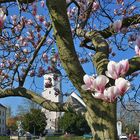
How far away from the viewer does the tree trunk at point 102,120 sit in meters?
3.06

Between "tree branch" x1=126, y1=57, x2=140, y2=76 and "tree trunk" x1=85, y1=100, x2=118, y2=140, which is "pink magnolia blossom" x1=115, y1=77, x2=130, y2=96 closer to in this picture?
"tree trunk" x1=85, y1=100, x2=118, y2=140

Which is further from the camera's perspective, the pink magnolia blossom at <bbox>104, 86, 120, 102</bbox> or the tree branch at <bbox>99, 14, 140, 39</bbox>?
the tree branch at <bbox>99, 14, 140, 39</bbox>

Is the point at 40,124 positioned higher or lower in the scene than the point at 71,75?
higher

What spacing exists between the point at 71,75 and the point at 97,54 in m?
0.37

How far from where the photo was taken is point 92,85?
2500mm

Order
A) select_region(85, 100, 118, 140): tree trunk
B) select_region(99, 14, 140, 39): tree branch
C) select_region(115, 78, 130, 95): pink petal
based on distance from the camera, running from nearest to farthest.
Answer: select_region(115, 78, 130, 95): pink petal < select_region(85, 100, 118, 140): tree trunk < select_region(99, 14, 140, 39): tree branch

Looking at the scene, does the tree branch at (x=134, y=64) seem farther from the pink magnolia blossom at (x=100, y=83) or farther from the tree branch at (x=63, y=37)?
the pink magnolia blossom at (x=100, y=83)

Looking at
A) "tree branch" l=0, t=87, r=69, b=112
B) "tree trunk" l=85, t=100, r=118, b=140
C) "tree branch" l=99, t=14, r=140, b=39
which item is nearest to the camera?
"tree trunk" l=85, t=100, r=118, b=140

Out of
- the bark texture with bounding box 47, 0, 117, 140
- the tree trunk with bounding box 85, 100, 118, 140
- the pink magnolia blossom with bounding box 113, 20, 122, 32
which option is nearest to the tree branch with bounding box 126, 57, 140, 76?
the bark texture with bounding box 47, 0, 117, 140

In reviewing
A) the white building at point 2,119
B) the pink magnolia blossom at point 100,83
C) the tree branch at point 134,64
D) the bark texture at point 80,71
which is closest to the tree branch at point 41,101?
the bark texture at point 80,71

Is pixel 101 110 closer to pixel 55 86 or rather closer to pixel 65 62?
pixel 65 62

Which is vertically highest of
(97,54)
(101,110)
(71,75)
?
(97,54)

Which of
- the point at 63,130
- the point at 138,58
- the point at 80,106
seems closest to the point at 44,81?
the point at 80,106

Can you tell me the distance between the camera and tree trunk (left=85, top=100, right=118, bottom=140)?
10.0ft
